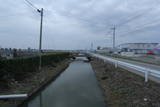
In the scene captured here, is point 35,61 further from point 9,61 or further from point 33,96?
point 33,96

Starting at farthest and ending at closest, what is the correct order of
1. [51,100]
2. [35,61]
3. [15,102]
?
[35,61]
[51,100]
[15,102]

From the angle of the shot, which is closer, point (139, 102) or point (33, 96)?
point (139, 102)

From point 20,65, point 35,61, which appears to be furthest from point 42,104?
point 35,61

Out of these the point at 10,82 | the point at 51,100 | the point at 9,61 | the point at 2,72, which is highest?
the point at 9,61

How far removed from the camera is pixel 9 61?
8602 millimetres

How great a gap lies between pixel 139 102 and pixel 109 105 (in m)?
1.64

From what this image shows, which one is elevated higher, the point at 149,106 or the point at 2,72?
the point at 2,72

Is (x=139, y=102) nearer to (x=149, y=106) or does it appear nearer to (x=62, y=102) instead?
(x=149, y=106)

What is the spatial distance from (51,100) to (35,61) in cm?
730

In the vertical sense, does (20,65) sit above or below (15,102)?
above

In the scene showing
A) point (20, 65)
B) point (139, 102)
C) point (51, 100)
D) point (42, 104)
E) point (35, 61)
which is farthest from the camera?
point (35, 61)

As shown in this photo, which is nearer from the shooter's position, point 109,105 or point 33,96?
point 109,105

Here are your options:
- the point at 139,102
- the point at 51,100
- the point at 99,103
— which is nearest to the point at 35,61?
the point at 51,100

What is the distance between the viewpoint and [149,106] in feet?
15.5
